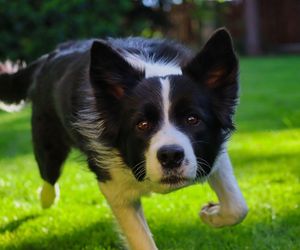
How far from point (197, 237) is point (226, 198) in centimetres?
54

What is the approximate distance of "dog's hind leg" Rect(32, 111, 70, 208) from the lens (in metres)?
5.47

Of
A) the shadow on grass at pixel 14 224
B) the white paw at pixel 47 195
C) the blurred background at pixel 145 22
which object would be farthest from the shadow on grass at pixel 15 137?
the shadow on grass at pixel 14 224

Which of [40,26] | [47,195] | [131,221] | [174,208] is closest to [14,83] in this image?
[47,195]

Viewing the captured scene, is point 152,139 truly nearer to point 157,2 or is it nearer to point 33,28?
point 33,28

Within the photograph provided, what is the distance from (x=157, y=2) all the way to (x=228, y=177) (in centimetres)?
2240

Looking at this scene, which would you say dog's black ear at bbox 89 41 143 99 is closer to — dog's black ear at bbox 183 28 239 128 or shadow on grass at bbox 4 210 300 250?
dog's black ear at bbox 183 28 239 128

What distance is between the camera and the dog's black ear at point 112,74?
3.94m

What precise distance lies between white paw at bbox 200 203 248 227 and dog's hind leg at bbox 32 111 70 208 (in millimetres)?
1381

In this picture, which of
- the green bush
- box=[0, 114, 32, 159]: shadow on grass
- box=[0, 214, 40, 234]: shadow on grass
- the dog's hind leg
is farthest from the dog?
the green bush

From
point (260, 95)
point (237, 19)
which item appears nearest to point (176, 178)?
point (260, 95)

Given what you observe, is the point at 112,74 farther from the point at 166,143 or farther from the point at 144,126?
the point at 166,143

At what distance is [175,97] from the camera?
3.70 m

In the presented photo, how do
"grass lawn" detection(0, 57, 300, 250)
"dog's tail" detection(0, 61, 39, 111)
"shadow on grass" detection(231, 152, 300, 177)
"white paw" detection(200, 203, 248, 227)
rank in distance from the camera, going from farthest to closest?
"shadow on grass" detection(231, 152, 300, 177) → "dog's tail" detection(0, 61, 39, 111) → "grass lawn" detection(0, 57, 300, 250) → "white paw" detection(200, 203, 248, 227)

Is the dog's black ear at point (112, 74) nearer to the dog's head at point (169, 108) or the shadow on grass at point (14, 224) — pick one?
the dog's head at point (169, 108)
